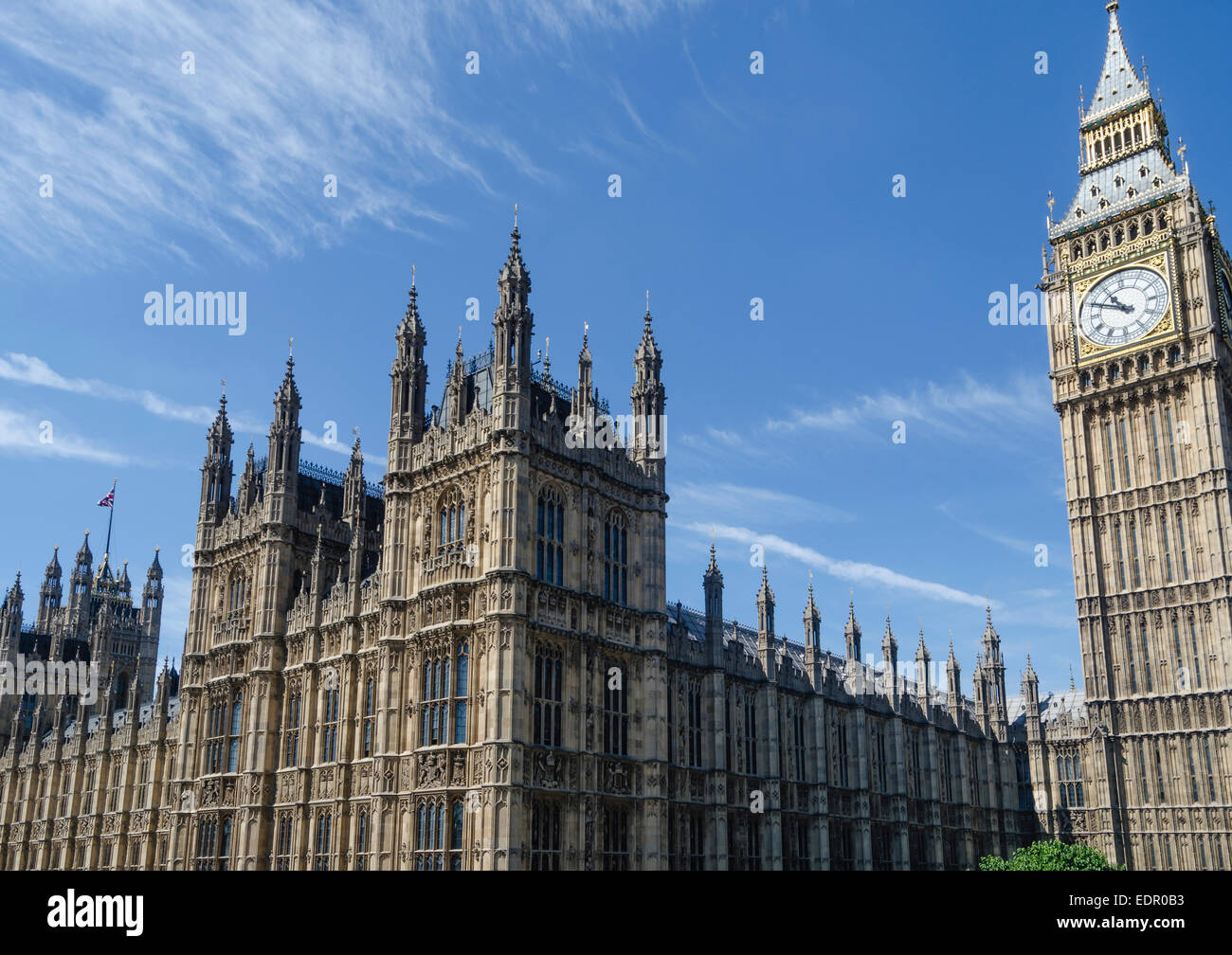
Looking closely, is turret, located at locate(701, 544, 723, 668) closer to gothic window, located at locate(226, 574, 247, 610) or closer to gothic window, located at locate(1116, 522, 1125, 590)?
gothic window, located at locate(226, 574, 247, 610)

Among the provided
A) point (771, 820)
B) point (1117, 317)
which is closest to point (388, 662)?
point (771, 820)

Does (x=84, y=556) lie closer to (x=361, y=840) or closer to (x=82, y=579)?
(x=82, y=579)

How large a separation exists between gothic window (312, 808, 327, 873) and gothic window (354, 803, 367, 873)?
2.06 m

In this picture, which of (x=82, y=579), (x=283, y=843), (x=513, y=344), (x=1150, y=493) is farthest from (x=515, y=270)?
(x=82, y=579)

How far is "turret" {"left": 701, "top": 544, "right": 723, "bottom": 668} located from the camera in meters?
50.8

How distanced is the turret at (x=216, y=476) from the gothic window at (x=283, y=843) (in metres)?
17.1

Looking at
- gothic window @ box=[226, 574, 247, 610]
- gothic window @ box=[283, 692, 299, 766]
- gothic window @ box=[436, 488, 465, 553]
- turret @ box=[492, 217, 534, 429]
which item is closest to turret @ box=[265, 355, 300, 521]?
gothic window @ box=[226, 574, 247, 610]

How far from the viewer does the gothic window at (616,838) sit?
42.9 metres

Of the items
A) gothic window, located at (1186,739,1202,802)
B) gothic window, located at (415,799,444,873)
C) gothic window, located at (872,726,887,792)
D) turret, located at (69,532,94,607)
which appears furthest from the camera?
turret, located at (69,532,94,607)

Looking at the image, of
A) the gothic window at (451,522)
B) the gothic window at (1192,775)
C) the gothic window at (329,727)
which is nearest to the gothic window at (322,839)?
the gothic window at (329,727)

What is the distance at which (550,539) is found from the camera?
145 ft

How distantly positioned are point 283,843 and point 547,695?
16107 millimetres
